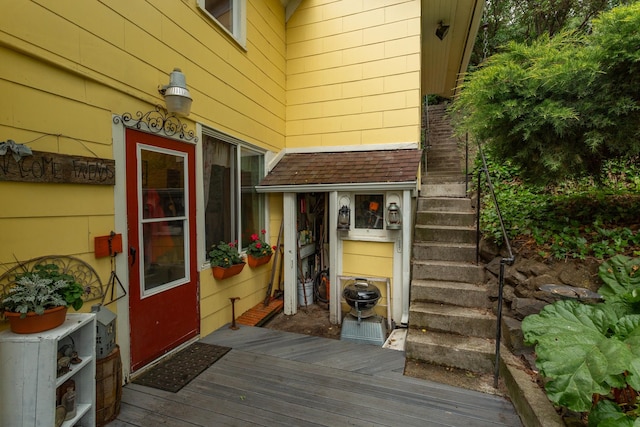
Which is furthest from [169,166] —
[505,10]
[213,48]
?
[505,10]

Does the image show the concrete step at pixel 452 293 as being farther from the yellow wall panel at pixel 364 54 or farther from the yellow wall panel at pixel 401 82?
the yellow wall panel at pixel 364 54

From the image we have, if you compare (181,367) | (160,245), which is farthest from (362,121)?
(181,367)

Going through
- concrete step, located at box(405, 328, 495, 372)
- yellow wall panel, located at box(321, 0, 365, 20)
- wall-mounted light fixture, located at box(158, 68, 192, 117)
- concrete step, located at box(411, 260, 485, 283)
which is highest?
yellow wall panel, located at box(321, 0, 365, 20)

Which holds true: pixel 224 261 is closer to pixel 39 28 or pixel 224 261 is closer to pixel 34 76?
pixel 34 76

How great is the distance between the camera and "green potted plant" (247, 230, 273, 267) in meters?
3.96

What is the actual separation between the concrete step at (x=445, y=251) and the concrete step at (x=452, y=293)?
1.33 ft

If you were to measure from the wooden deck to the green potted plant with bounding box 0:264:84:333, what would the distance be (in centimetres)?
93

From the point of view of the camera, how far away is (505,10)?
1019 cm

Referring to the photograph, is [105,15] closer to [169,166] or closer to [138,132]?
[138,132]

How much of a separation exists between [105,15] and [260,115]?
2.15m

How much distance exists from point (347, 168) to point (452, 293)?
2056mm

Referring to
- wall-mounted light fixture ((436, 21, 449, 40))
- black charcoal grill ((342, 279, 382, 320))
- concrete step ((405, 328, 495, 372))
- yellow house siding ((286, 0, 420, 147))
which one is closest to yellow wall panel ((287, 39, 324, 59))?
yellow house siding ((286, 0, 420, 147))

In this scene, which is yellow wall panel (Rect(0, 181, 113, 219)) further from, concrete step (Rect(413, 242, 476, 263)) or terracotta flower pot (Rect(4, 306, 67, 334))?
concrete step (Rect(413, 242, 476, 263))

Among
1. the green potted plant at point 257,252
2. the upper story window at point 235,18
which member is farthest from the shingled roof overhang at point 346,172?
the upper story window at point 235,18
